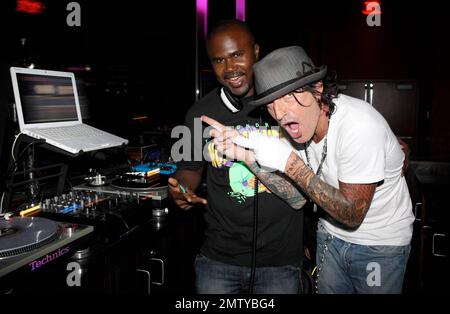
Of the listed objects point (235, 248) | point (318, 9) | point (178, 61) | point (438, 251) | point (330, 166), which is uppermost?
point (318, 9)

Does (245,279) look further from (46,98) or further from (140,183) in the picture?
(46,98)

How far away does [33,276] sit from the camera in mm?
1240

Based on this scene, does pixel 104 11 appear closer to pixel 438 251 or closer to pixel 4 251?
pixel 4 251

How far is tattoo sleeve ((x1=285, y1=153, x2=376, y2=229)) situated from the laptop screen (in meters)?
1.44

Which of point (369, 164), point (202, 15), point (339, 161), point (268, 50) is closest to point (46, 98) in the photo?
point (339, 161)

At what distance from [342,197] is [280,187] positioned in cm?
33

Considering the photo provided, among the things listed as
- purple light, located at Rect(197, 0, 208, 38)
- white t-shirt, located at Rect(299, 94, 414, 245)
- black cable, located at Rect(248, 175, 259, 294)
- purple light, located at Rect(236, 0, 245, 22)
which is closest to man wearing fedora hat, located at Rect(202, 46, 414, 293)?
white t-shirt, located at Rect(299, 94, 414, 245)

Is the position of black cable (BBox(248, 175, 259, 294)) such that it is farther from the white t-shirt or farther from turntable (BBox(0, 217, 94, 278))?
turntable (BBox(0, 217, 94, 278))

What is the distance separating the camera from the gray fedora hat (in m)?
1.38
